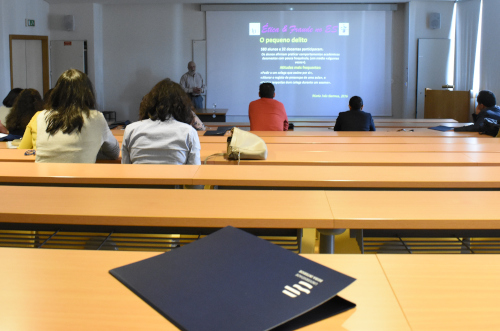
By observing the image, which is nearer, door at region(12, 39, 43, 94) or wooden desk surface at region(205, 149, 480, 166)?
wooden desk surface at region(205, 149, 480, 166)

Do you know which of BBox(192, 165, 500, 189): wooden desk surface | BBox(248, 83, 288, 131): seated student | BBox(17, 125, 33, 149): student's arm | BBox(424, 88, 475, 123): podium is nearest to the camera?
BBox(192, 165, 500, 189): wooden desk surface

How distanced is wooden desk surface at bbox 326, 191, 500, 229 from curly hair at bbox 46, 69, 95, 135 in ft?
5.80

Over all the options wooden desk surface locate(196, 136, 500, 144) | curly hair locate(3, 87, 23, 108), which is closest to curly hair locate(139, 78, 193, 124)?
wooden desk surface locate(196, 136, 500, 144)

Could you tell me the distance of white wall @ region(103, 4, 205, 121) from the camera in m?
11.1

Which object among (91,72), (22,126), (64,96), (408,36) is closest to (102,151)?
(64,96)

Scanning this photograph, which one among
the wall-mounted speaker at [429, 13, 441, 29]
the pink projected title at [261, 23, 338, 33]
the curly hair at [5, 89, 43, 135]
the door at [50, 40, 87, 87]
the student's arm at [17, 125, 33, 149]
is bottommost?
the student's arm at [17, 125, 33, 149]

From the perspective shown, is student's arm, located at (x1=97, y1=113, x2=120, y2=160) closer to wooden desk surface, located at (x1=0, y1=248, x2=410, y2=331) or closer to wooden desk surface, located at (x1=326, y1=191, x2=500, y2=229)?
wooden desk surface, located at (x1=326, y1=191, x2=500, y2=229)

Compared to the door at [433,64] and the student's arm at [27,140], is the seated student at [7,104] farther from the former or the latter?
the door at [433,64]

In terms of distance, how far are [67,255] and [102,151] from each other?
223cm

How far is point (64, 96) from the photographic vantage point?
120 inches

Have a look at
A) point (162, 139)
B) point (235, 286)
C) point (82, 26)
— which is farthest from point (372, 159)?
point (82, 26)

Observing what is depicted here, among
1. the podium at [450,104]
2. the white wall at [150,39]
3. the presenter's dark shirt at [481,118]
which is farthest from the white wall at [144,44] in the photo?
the presenter's dark shirt at [481,118]

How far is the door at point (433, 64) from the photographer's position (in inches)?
430

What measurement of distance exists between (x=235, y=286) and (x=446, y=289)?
407 millimetres
